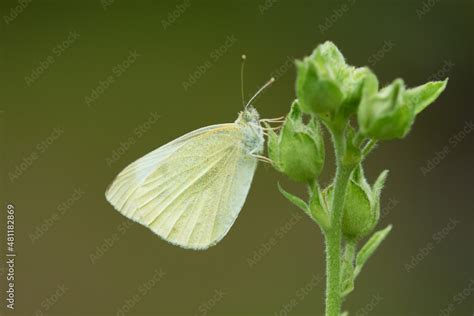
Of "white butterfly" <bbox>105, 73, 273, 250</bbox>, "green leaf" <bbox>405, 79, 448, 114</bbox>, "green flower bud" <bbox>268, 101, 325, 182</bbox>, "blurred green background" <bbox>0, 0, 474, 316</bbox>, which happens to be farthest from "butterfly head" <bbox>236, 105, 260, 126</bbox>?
"blurred green background" <bbox>0, 0, 474, 316</bbox>

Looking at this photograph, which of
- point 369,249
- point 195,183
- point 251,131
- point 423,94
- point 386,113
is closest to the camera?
point 386,113

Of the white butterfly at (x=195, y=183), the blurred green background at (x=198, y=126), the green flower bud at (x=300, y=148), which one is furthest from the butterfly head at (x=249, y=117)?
the blurred green background at (x=198, y=126)

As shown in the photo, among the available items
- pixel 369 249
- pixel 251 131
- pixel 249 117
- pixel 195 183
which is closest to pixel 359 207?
pixel 369 249

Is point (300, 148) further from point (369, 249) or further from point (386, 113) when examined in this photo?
point (369, 249)

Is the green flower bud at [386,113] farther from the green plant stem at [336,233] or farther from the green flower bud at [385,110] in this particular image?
the green plant stem at [336,233]

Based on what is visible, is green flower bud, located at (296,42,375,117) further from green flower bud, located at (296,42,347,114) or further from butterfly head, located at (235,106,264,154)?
butterfly head, located at (235,106,264,154)

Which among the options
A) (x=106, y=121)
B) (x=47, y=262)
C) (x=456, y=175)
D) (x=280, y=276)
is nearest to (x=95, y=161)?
(x=106, y=121)
